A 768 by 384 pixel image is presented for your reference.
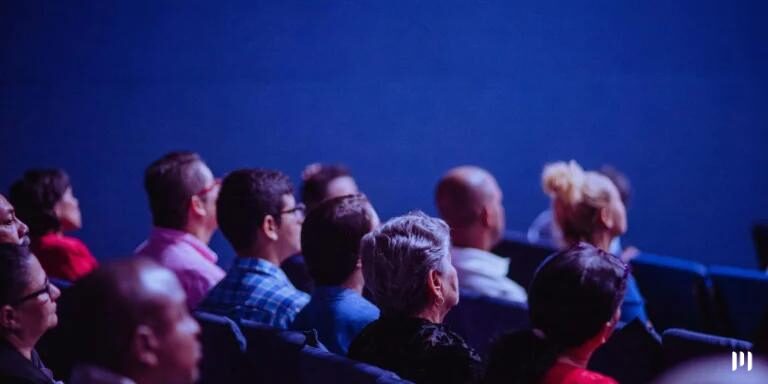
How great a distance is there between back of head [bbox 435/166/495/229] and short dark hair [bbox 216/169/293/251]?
0.89m

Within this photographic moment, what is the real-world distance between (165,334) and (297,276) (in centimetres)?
275

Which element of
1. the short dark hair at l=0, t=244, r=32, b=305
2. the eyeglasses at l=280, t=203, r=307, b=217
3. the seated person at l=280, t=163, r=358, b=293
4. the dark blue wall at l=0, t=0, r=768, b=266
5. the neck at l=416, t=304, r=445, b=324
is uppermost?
the dark blue wall at l=0, t=0, r=768, b=266

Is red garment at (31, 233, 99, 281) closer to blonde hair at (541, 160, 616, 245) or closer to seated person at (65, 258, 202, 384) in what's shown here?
blonde hair at (541, 160, 616, 245)

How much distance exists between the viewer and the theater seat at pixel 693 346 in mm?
3016

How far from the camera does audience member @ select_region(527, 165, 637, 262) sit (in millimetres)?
5569

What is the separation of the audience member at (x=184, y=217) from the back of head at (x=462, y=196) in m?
0.99

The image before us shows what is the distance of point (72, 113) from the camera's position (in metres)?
6.67

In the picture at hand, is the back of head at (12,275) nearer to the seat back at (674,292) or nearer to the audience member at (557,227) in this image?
the audience member at (557,227)

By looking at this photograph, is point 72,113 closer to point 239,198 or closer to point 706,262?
point 239,198

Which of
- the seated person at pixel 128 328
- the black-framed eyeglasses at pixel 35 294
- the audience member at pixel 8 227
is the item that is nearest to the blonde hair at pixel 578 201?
the audience member at pixel 8 227

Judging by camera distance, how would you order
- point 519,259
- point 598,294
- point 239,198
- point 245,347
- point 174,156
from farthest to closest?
point 519,259 → point 174,156 → point 239,198 → point 245,347 → point 598,294

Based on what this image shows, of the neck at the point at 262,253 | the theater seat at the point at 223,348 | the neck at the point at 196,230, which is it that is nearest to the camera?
the theater seat at the point at 223,348

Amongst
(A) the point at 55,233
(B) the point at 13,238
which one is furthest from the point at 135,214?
(B) the point at 13,238


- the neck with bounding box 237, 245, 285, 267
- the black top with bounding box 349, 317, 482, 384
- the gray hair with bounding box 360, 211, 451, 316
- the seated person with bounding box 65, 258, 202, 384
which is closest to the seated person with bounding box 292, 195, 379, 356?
the gray hair with bounding box 360, 211, 451, 316
